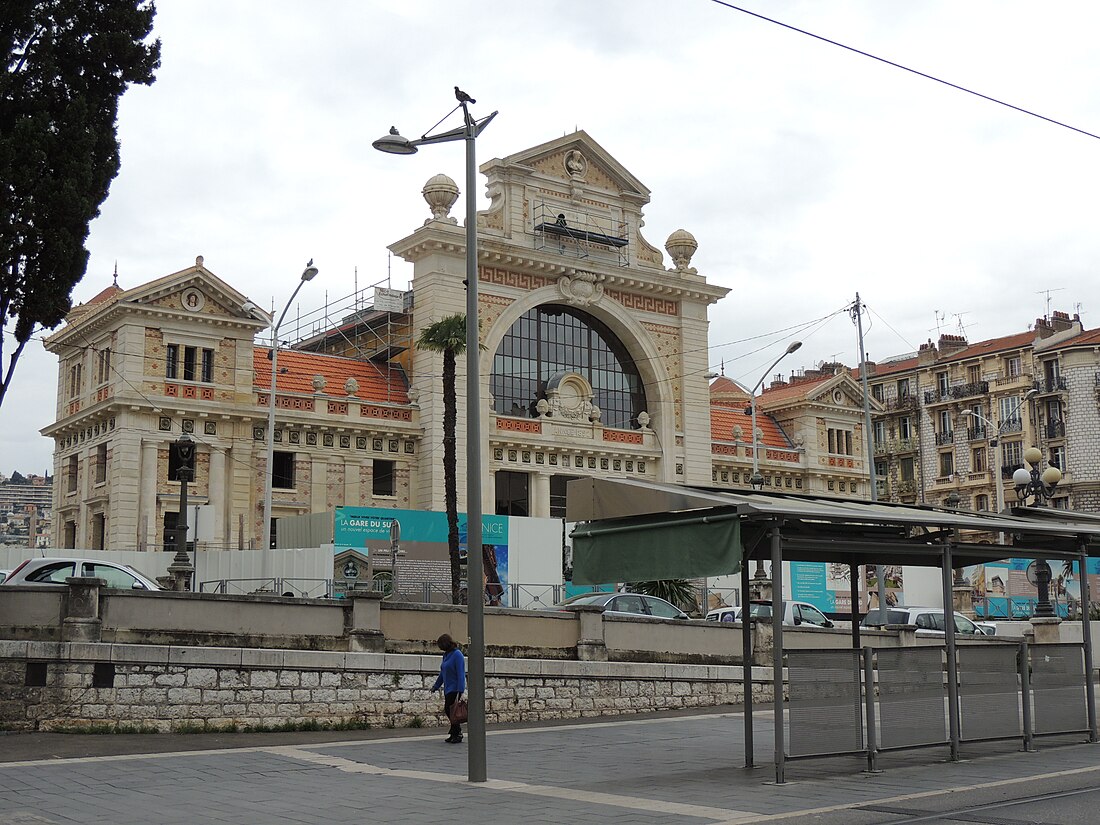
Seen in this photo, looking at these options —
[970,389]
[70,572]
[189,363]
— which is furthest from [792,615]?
[970,389]

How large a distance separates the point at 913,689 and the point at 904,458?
73.0 metres

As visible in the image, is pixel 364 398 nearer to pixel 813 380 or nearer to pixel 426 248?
pixel 426 248

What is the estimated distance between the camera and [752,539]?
14148mm

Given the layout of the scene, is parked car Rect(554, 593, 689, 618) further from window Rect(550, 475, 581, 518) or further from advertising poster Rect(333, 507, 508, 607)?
window Rect(550, 475, 581, 518)

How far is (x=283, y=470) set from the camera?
4641 centimetres

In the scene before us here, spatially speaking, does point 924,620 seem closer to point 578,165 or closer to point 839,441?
point 578,165

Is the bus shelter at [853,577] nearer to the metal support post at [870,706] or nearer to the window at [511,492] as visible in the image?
the metal support post at [870,706]

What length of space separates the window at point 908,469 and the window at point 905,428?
1.63 meters

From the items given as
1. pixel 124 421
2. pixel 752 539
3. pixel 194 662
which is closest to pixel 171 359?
pixel 124 421

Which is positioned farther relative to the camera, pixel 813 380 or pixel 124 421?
pixel 813 380

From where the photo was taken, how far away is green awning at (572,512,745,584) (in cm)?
1327

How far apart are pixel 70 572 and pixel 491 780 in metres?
11.8

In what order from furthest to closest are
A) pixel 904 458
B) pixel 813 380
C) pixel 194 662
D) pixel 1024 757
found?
pixel 904 458, pixel 813 380, pixel 194 662, pixel 1024 757

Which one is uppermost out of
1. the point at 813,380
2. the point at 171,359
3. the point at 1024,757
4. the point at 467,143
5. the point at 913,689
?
the point at 813,380
